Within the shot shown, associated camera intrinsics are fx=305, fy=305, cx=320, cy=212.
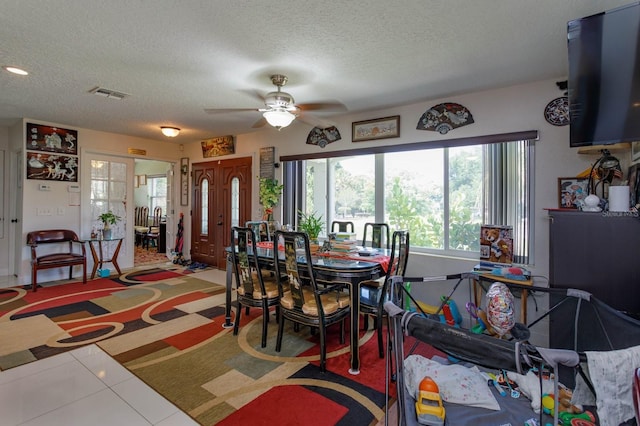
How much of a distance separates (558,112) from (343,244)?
2524 mm

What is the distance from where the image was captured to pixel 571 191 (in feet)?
9.61

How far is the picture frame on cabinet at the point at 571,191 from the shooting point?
288 centimetres

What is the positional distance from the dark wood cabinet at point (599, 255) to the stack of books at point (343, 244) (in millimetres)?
1790

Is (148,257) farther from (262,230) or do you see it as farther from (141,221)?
(262,230)

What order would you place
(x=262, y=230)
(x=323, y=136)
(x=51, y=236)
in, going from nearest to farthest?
(x=262, y=230) < (x=323, y=136) < (x=51, y=236)

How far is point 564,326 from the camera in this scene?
2014mm

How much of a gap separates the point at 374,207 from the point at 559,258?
2.50 m

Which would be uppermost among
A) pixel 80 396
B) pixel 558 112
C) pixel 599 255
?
pixel 558 112

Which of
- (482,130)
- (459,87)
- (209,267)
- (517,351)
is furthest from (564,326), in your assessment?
(209,267)

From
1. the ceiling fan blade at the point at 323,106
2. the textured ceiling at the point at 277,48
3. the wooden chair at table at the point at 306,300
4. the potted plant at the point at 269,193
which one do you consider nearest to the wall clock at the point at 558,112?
the textured ceiling at the point at 277,48

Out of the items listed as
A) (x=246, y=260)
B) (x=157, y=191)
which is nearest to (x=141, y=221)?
(x=157, y=191)

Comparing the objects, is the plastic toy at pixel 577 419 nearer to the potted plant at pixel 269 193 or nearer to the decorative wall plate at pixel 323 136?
the decorative wall plate at pixel 323 136

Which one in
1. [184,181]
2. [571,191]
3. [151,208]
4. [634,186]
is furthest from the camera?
[151,208]

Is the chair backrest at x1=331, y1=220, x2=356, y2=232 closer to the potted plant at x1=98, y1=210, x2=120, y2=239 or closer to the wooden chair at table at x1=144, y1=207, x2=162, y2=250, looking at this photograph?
the potted plant at x1=98, y1=210, x2=120, y2=239
